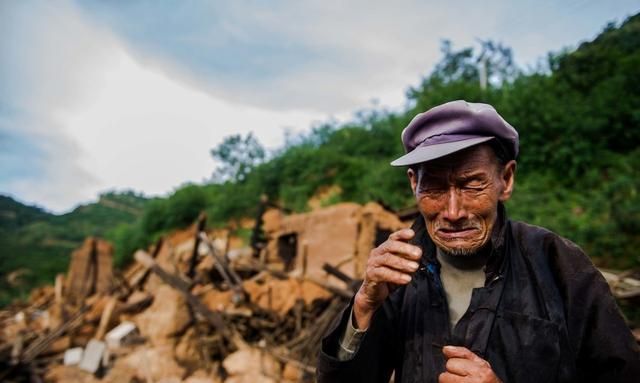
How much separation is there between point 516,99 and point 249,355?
14.2m

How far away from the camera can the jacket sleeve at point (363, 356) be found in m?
1.36

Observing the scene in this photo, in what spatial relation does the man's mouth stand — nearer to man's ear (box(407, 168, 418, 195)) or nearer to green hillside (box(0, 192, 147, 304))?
man's ear (box(407, 168, 418, 195))

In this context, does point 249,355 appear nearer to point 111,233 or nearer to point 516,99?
point 516,99

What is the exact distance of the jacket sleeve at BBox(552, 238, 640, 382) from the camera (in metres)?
1.16

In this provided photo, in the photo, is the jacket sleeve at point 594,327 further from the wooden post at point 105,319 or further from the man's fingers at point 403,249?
the wooden post at point 105,319

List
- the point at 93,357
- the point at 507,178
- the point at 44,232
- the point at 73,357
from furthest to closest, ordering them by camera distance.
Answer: the point at 44,232 → the point at 73,357 → the point at 93,357 → the point at 507,178

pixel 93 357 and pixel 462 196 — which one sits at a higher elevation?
pixel 462 196

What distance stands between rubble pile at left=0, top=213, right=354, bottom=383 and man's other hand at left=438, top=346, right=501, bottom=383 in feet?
13.9

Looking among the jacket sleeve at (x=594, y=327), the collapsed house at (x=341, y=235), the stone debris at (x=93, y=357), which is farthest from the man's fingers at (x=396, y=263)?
Result: the stone debris at (x=93, y=357)

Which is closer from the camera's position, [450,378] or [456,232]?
[450,378]

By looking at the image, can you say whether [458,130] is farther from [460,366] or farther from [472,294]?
[460,366]

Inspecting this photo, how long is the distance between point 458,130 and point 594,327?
0.82m

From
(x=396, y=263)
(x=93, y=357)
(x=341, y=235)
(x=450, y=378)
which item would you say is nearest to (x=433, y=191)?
(x=396, y=263)

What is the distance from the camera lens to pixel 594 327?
120 centimetres
